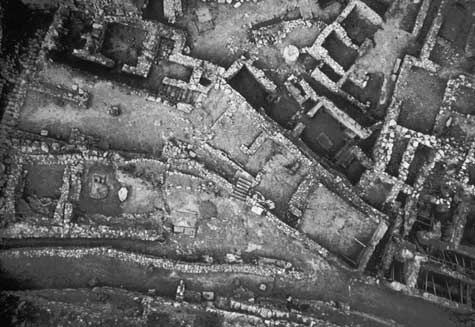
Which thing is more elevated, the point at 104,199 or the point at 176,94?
the point at 176,94

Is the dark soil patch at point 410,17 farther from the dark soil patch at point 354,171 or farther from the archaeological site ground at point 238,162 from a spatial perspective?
the dark soil patch at point 354,171

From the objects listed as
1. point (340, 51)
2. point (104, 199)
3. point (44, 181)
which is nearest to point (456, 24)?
point (340, 51)

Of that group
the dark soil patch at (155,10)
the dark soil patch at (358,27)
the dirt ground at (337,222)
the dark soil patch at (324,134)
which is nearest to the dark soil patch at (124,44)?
the dark soil patch at (155,10)

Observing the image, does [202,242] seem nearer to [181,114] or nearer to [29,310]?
[181,114]

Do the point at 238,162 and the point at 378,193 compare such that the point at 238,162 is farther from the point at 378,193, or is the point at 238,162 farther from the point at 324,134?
the point at 378,193

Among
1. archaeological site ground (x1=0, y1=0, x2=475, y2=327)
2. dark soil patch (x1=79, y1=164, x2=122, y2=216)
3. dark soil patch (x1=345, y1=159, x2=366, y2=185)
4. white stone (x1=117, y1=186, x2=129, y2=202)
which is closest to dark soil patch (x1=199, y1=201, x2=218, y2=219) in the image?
archaeological site ground (x1=0, y1=0, x2=475, y2=327)

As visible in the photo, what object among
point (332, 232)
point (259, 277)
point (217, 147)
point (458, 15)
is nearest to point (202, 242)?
point (259, 277)

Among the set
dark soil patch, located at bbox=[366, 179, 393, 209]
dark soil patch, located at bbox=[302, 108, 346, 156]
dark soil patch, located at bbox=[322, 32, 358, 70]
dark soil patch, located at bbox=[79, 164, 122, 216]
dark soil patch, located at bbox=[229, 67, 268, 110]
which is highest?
A: dark soil patch, located at bbox=[322, 32, 358, 70]

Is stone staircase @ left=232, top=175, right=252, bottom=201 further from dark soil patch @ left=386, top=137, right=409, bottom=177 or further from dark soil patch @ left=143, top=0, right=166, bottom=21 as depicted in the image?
dark soil patch @ left=143, top=0, right=166, bottom=21
